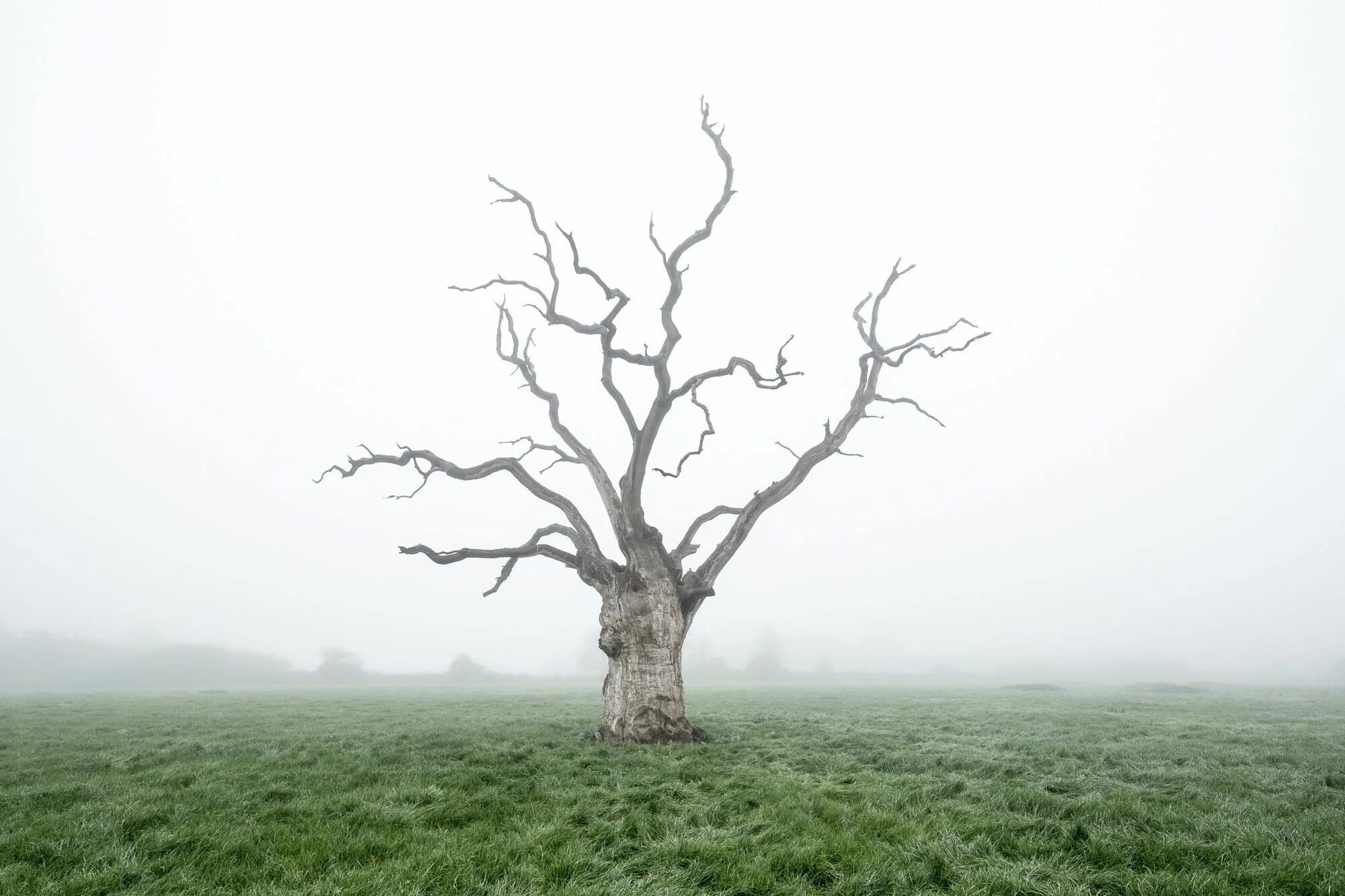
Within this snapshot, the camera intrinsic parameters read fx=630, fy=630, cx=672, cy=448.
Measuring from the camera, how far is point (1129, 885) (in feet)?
17.5

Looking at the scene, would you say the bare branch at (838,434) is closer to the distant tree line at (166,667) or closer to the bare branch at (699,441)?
the bare branch at (699,441)

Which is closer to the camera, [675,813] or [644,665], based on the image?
[675,813]

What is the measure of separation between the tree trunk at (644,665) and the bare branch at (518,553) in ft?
5.50

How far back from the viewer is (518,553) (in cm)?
1502

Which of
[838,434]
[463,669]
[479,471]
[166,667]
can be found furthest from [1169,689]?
[166,667]

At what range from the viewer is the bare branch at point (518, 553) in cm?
1471

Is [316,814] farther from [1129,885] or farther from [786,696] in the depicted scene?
[786,696]

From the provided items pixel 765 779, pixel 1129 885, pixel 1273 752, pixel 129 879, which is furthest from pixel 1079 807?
pixel 129 879

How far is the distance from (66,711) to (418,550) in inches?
699

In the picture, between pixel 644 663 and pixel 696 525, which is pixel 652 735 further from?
pixel 696 525

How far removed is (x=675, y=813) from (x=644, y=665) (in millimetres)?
5850

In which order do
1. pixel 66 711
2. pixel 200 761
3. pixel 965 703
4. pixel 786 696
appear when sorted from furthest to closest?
pixel 786 696, pixel 965 703, pixel 66 711, pixel 200 761

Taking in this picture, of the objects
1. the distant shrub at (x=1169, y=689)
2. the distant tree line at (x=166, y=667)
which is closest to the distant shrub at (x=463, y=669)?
the distant tree line at (x=166, y=667)

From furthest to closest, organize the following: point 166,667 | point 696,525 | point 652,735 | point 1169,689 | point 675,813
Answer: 1. point 166,667
2. point 1169,689
3. point 696,525
4. point 652,735
5. point 675,813
